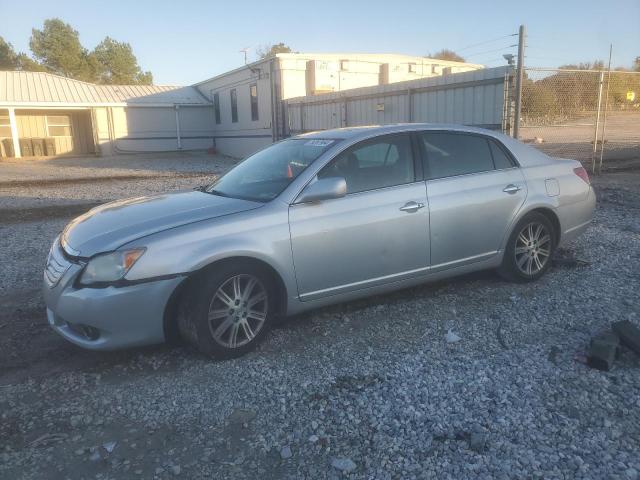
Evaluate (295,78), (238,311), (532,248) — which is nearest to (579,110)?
(532,248)

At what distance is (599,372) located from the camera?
139 inches

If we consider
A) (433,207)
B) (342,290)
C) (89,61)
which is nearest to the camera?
(342,290)

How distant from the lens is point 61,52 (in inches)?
2274

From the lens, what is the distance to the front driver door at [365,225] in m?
4.11

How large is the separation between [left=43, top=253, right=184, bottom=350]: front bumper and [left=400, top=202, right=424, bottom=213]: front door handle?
6.26 ft

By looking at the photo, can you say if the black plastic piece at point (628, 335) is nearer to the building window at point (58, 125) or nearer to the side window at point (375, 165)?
the side window at point (375, 165)

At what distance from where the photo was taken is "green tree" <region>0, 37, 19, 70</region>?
5559cm

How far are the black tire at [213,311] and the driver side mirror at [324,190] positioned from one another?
662 mm

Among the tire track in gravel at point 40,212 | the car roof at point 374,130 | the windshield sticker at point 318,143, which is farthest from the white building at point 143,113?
the windshield sticker at point 318,143

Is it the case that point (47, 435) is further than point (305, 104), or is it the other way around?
point (305, 104)

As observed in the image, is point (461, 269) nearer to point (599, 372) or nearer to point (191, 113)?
point (599, 372)

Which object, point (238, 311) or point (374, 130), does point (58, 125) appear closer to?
point (374, 130)

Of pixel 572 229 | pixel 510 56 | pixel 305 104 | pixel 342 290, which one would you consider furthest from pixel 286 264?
pixel 305 104

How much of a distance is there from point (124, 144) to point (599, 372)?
30492mm
